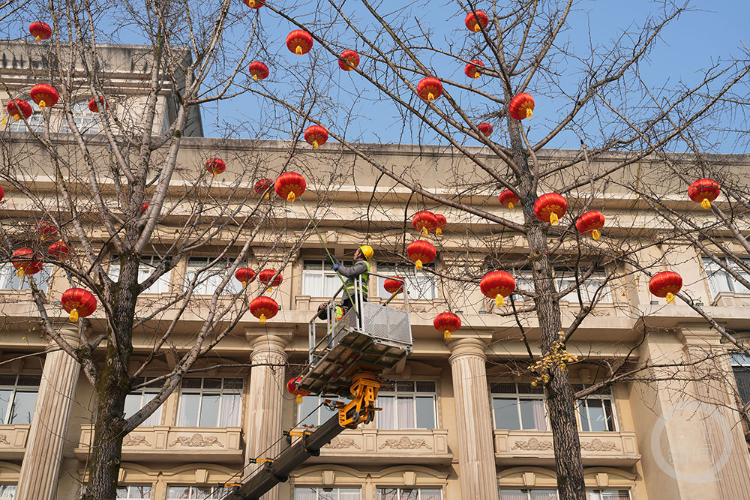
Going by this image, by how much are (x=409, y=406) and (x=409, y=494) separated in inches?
111

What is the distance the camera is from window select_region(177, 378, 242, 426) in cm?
2173

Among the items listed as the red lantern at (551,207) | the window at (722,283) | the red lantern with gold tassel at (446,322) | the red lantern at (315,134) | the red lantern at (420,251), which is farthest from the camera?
the window at (722,283)

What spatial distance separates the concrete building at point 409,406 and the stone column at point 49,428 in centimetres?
4

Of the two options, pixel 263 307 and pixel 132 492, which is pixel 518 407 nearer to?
pixel 132 492

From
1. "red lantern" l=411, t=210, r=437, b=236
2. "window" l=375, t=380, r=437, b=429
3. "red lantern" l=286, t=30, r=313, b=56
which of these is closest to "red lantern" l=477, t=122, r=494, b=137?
"red lantern" l=411, t=210, r=437, b=236

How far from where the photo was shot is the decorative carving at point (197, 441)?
20688mm

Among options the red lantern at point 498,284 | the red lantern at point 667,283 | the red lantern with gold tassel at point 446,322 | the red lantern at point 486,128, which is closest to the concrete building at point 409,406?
the red lantern with gold tassel at point 446,322

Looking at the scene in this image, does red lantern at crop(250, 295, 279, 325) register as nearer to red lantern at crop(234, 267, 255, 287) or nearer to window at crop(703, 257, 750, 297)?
red lantern at crop(234, 267, 255, 287)

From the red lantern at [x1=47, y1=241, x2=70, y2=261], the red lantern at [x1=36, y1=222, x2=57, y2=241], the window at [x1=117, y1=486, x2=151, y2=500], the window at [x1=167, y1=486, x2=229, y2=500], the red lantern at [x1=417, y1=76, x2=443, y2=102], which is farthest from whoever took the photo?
the window at [x1=167, y1=486, x2=229, y2=500]

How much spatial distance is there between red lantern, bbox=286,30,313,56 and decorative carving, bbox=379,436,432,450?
13040 millimetres

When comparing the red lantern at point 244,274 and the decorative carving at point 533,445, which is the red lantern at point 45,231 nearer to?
the red lantern at point 244,274

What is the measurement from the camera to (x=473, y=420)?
20.2 m

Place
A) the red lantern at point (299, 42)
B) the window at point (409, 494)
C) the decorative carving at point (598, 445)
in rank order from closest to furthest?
the red lantern at point (299, 42) < the window at point (409, 494) < the decorative carving at point (598, 445)

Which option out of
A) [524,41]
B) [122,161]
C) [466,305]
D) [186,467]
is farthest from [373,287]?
[122,161]
